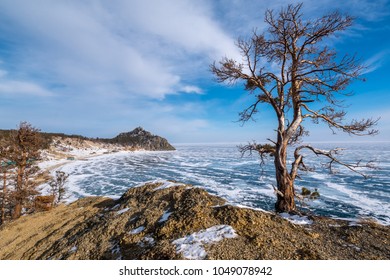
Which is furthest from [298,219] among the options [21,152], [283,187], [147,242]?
[21,152]

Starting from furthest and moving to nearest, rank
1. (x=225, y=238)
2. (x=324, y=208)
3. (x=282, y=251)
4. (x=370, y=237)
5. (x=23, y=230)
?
(x=324, y=208)
(x=23, y=230)
(x=370, y=237)
(x=225, y=238)
(x=282, y=251)

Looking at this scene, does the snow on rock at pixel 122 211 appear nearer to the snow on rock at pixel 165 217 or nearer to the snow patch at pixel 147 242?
the snow on rock at pixel 165 217

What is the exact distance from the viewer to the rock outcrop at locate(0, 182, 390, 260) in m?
5.42

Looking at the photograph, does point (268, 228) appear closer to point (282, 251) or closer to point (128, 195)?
point (282, 251)

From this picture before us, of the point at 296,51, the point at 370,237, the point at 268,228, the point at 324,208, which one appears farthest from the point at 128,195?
Answer: the point at 324,208

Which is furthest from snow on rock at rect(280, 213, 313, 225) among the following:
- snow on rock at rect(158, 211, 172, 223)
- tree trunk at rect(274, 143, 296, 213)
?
snow on rock at rect(158, 211, 172, 223)

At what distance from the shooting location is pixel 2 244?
394 inches

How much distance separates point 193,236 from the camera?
5.98m

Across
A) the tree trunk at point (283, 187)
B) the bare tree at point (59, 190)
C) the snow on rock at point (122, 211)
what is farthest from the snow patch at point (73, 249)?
the bare tree at point (59, 190)

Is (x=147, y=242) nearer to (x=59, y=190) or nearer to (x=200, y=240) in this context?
(x=200, y=240)

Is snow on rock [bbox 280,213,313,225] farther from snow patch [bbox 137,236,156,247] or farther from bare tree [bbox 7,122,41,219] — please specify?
bare tree [bbox 7,122,41,219]

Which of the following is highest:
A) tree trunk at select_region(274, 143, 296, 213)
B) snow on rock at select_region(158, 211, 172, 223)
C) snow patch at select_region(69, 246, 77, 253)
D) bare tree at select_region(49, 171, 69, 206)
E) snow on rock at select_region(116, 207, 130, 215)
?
tree trunk at select_region(274, 143, 296, 213)

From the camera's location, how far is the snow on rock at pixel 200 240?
5.20 metres
